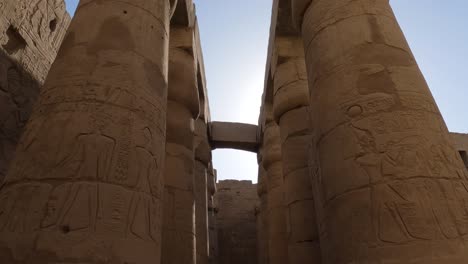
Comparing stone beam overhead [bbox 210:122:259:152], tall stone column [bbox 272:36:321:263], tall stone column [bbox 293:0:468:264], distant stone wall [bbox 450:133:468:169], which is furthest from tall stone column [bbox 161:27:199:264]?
distant stone wall [bbox 450:133:468:169]

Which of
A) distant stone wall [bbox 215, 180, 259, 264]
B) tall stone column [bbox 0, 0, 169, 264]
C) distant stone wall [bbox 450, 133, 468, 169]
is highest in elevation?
distant stone wall [bbox 450, 133, 468, 169]

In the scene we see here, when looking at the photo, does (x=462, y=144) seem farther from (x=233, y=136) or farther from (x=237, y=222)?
(x=237, y=222)

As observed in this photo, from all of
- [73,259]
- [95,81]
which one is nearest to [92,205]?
[73,259]

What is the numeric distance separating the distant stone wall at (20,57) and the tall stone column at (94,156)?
9.30 feet

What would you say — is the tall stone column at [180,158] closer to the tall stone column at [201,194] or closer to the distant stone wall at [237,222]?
the tall stone column at [201,194]

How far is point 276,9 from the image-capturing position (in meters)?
7.19

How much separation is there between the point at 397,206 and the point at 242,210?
15.5 metres

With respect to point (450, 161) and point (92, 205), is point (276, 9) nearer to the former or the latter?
point (450, 161)

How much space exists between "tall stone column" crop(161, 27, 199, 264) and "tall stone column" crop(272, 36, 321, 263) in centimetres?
170

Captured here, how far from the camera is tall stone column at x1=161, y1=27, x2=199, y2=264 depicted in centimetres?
581

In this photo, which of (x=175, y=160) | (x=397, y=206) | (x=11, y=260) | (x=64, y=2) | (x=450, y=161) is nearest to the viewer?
(x=11, y=260)

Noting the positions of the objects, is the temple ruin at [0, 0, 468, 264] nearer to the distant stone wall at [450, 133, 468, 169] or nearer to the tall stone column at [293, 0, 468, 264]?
the tall stone column at [293, 0, 468, 264]

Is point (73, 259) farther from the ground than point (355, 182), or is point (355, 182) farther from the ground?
point (355, 182)

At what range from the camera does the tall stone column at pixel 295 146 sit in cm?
571
